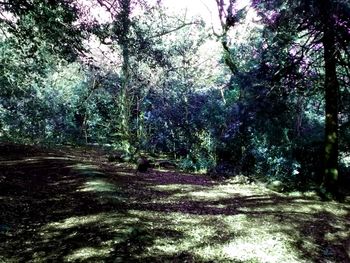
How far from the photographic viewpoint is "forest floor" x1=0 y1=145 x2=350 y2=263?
631 cm

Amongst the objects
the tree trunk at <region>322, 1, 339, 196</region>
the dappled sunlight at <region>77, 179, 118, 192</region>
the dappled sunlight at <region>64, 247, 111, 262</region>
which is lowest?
the dappled sunlight at <region>64, 247, 111, 262</region>

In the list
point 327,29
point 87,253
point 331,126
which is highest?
point 327,29

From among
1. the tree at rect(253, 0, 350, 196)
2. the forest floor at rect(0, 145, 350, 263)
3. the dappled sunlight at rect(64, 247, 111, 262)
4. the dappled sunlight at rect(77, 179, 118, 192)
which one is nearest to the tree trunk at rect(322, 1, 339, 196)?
the tree at rect(253, 0, 350, 196)

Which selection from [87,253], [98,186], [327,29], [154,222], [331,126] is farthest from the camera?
[331,126]

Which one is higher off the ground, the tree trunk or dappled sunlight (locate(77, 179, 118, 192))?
the tree trunk

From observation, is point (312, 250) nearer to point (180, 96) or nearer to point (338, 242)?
point (338, 242)

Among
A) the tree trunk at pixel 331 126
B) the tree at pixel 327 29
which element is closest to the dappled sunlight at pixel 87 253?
the tree at pixel 327 29

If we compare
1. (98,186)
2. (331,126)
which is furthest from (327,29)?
(98,186)

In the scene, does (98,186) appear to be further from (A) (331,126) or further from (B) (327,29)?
(B) (327,29)

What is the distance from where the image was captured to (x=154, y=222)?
7.88m

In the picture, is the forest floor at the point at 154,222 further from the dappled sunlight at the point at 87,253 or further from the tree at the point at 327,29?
the tree at the point at 327,29

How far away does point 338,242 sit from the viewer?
820 cm

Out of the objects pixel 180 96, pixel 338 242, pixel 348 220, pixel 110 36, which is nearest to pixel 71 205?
pixel 110 36

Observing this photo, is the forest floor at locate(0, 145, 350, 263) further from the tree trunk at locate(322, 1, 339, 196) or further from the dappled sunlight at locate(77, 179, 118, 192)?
the tree trunk at locate(322, 1, 339, 196)
